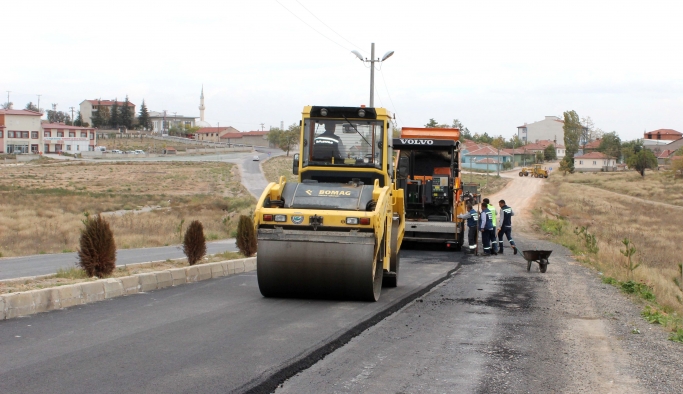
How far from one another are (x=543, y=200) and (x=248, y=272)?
153 feet

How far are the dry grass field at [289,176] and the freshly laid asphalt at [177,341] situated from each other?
189 ft

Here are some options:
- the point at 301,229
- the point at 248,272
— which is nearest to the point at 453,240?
the point at 248,272

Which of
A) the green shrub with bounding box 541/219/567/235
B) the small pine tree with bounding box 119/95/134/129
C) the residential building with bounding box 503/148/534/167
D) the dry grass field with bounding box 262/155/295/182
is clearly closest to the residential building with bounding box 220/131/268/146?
the small pine tree with bounding box 119/95/134/129

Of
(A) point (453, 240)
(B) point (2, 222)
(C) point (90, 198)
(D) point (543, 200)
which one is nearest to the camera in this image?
(A) point (453, 240)

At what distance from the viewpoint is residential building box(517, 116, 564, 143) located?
182m

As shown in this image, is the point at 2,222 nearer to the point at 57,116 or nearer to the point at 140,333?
the point at 140,333

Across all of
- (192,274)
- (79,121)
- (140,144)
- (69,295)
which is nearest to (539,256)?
(192,274)

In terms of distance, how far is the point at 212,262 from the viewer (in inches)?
598

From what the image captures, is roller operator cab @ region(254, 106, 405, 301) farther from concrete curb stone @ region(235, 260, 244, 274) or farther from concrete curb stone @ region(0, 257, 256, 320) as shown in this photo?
concrete curb stone @ region(235, 260, 244, 274)

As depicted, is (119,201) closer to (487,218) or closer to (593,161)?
(487,218)

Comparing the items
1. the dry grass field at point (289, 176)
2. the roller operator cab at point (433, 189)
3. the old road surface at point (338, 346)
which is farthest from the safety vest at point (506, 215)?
the dry grass field at point (289, 176)

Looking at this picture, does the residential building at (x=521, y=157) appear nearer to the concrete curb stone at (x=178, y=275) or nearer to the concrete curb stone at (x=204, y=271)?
the concrete curb stone at (x=204, y=271)

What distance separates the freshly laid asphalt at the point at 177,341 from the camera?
6.08 metres

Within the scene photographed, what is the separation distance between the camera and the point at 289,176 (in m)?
75.8
